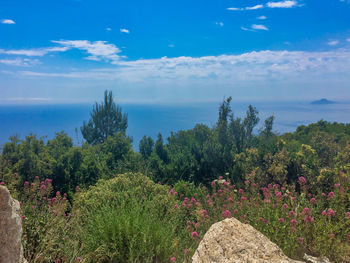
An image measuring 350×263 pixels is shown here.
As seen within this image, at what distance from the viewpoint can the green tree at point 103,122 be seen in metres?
33.0

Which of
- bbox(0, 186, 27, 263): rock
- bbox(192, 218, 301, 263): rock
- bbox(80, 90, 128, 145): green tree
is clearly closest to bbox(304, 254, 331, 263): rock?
bbox(192, 218, 301, 263): rock

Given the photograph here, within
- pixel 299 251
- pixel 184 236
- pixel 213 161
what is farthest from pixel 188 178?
→ pixel 299 251

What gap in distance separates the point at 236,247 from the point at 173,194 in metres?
3.07

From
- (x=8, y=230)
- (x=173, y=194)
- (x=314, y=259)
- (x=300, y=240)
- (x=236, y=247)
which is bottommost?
(x=314, y=259)

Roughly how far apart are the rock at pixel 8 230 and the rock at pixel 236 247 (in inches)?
67.8

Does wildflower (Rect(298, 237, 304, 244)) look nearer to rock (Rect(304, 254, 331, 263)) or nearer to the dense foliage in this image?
the dense foliage

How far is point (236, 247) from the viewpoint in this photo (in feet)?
9.49

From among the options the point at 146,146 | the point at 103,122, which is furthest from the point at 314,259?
the point at 103,122

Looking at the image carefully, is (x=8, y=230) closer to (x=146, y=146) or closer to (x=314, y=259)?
(x=314, y=259)

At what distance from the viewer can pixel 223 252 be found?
9.45 feet

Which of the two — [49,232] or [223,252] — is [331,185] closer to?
[223,252]

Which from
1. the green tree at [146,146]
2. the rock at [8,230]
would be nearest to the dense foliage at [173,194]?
the green tree at [146,146]

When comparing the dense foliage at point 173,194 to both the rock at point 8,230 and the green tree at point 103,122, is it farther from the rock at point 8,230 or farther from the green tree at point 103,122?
the green tree at point 103,122

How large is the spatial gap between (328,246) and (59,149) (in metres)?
9.46
